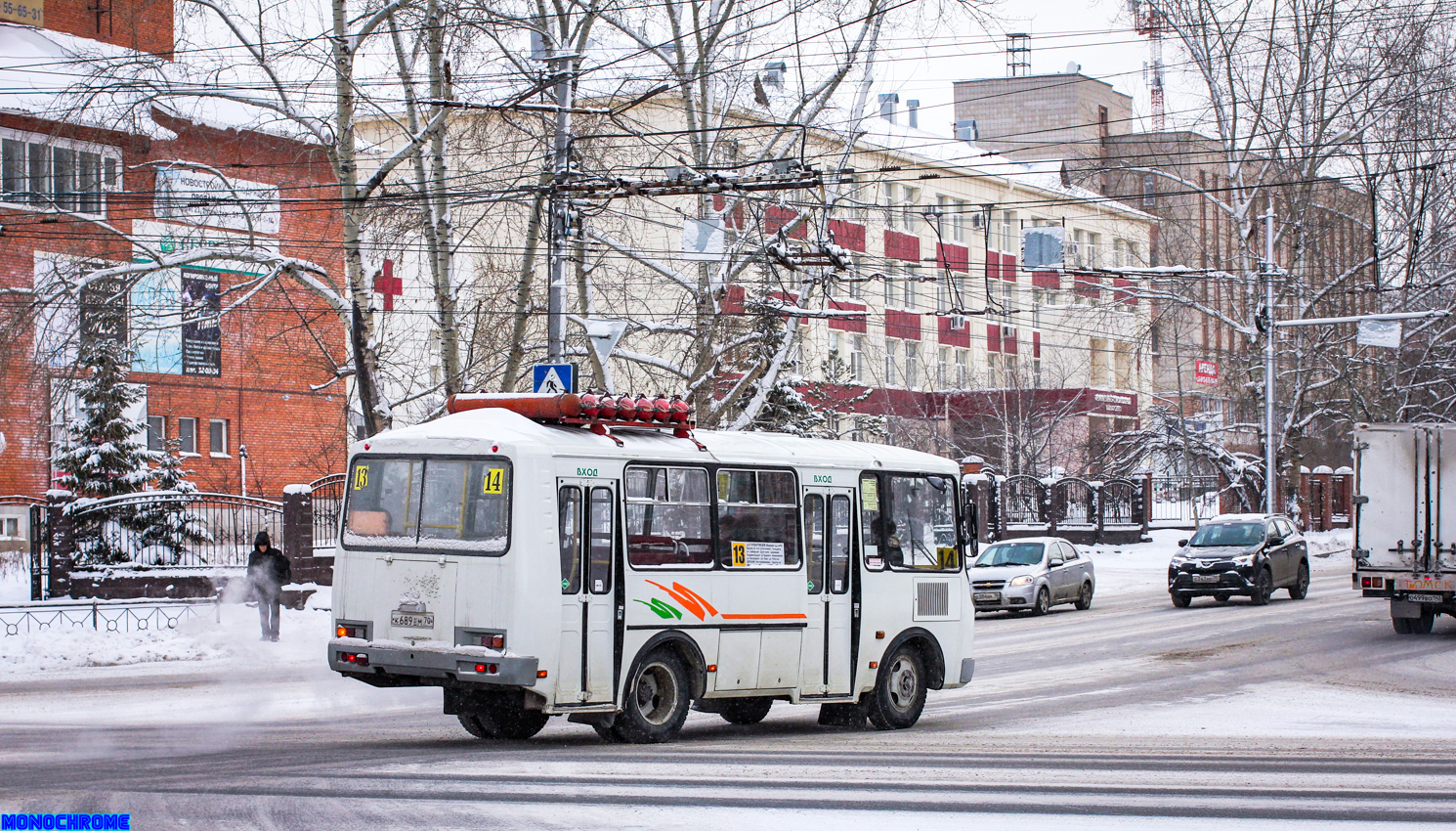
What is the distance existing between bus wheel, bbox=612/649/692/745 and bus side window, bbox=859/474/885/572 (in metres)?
2.52

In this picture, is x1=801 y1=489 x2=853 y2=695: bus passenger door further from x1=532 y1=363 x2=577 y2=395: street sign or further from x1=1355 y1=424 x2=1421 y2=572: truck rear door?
x1=1355 y1=424 x2=1421 y2=572: truck rear door

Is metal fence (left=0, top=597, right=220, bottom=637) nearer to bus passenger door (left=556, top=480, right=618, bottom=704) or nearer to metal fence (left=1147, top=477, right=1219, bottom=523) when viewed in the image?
bus passenger door (left=556, top=480, right=618, bottom=704)

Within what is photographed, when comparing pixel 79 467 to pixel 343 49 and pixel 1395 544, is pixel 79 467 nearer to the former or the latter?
pixel 343 49

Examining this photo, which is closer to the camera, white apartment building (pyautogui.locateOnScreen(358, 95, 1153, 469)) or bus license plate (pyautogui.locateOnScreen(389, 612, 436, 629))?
bus license plate (pyautogui.locateOnScreen(389, 612, 436, 629))

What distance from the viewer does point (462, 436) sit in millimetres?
12109

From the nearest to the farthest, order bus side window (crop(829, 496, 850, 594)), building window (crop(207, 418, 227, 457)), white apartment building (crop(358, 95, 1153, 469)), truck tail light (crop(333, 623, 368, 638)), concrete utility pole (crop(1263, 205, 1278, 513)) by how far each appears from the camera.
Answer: truck tail light (crop(333, 623, 368, 638)) → bus side window (crop(829, 496, 850, 594)) → concrete utility pole (crop(1263, 205, 1278, 513)) → white apartment building (crop(358, 95, 1153, 469)) → building window (crop(207, 418, 227, 457))

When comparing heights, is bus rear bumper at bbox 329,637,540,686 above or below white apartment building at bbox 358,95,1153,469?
below

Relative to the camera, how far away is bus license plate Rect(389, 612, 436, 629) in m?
11.9

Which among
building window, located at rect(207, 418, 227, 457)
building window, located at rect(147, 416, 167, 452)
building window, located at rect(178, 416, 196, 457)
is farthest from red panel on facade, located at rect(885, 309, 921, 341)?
building window, located at rect(147, 416, 167, 452)

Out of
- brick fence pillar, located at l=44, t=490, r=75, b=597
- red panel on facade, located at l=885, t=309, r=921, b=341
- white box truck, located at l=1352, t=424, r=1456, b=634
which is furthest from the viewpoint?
red panel on facade, located at l=885, t=309, r=921, b=341

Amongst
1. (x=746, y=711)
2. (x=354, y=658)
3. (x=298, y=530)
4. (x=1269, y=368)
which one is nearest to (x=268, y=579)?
(x=298, y=530)

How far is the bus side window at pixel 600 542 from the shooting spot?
12156mm

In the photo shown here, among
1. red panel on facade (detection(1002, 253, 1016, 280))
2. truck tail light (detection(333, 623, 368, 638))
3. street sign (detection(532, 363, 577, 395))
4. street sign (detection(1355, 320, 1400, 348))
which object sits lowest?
truck tail light (detection(333, 623, 368, 638))

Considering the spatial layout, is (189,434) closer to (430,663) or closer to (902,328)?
(902,328)
